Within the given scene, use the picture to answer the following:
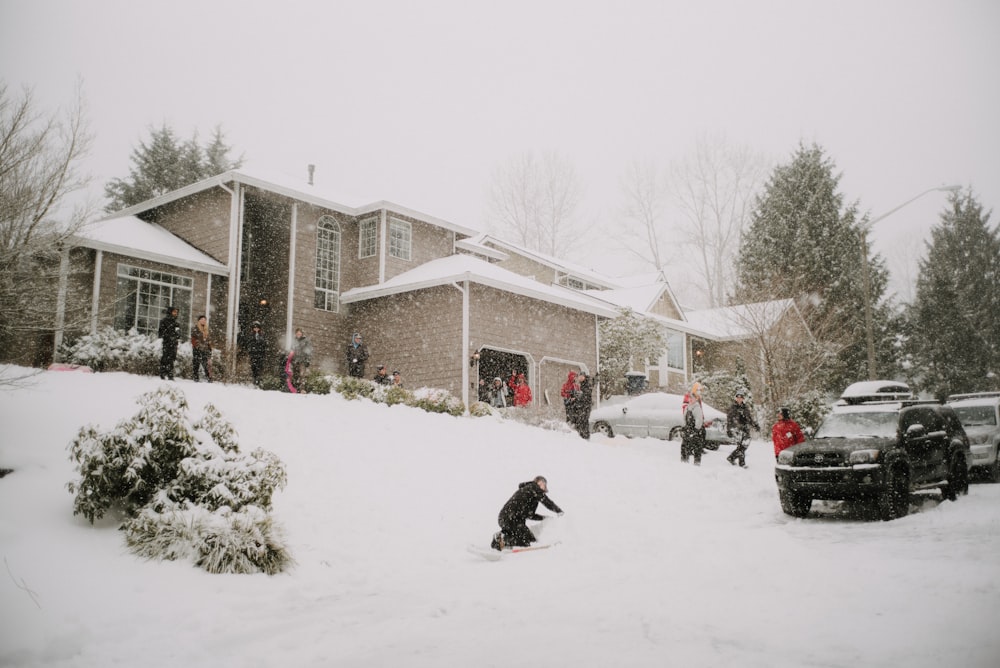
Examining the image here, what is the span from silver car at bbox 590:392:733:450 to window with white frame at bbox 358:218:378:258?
→ 8.50 m

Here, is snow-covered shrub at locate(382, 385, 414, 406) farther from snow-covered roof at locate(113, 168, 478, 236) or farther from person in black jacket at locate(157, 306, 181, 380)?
snow-covered roof at locate(113, 168, 478, 236)

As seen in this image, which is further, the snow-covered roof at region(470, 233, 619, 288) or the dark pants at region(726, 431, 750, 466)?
the snow-covered roof at region(470, 233, 619, 288)

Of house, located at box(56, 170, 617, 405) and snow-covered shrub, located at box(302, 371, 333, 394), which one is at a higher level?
house, located at box(56, 170, 617, 405)

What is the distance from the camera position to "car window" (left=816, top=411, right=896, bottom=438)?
10641mm

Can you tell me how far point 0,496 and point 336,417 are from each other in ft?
19.2

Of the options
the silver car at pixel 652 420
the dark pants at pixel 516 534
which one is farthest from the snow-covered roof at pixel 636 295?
the dark pants at pixel 516 534

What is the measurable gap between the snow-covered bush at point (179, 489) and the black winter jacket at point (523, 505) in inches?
106

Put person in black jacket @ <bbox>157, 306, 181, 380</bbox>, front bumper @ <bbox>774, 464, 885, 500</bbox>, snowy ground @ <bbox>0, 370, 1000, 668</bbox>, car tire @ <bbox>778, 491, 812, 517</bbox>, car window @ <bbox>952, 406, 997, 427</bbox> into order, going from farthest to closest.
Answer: car window @ <bbox>952, 406, 997, 427</bbox>, person in black jacket @ <bbox>157, 306, 181, 380</bbox>, car tire @ <bbox>778, 491, 812, 517</bbox>, front bumper @ <bbox>774, 464, 885, 500</bbox>, snowy ground @ <bbox>0, 370, 1000, 668</bbox>

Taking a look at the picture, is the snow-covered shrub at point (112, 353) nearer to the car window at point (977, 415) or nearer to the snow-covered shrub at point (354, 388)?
the snow-covered shrub at point (354, 388)

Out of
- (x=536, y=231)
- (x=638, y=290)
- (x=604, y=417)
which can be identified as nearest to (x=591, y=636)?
(x=604, y=417)

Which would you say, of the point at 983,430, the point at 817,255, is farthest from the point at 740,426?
the point at 817,255

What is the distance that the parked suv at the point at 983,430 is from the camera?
45.8 feet

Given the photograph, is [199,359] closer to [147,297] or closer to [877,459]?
[147,297]

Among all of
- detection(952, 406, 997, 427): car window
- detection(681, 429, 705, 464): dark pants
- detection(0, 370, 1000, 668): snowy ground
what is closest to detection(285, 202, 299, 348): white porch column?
detection(0, 370, 1000, 668): snowy ground
